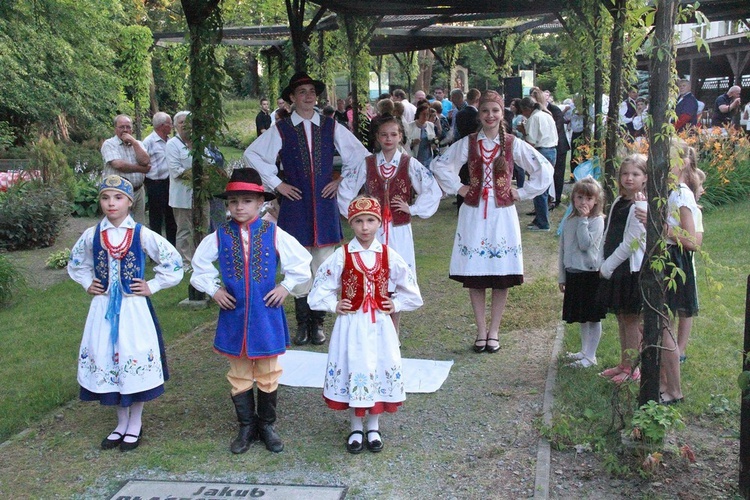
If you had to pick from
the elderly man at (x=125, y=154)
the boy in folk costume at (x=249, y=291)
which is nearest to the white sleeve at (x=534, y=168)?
the boy in folk costume at (x=249, y=291)

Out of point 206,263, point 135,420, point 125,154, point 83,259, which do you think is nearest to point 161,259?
point 206,263

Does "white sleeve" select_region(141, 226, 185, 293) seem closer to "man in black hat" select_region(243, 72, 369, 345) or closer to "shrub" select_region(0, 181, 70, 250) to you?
"man in black hat" select_region(243, 72, 369, 345)

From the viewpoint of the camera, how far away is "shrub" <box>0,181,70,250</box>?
432 inches

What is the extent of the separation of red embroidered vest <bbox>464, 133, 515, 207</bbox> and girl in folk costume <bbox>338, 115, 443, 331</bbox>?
0.33m

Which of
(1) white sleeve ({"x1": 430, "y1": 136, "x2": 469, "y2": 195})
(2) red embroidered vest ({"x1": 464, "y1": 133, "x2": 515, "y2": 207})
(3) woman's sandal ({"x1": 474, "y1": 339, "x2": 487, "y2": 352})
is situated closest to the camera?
(2) red embroidered vest ({"x1": 464, "y1": 133, "x2": 515, "y2": 207})

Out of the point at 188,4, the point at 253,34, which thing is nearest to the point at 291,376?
the point at 188,4

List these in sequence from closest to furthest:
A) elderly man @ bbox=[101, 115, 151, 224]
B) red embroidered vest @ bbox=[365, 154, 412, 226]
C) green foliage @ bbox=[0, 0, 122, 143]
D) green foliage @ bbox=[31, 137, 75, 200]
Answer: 1. red embroidered vest @ bbox=[365, 154, 412, 226]
2. elderly man @ bbox=[101, 115, 151, 224]
3. green foliage @ bbox=[31, 137, 75, 200]
4. green foliage @ bbox=[0, 0, 122, 143]

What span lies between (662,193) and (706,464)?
1477mm

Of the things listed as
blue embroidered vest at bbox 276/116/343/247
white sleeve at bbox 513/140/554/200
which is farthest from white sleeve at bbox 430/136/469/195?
blue embroidered vest at bbox 276/116/343/247

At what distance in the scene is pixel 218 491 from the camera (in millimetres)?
3977

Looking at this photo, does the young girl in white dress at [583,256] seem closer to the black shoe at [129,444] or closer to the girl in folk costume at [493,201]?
the girl in folk costume at [493,201]

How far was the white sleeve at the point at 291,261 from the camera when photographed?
14.8ft

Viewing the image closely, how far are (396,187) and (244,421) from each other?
82.9 inches

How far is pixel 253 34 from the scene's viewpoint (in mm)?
18641
